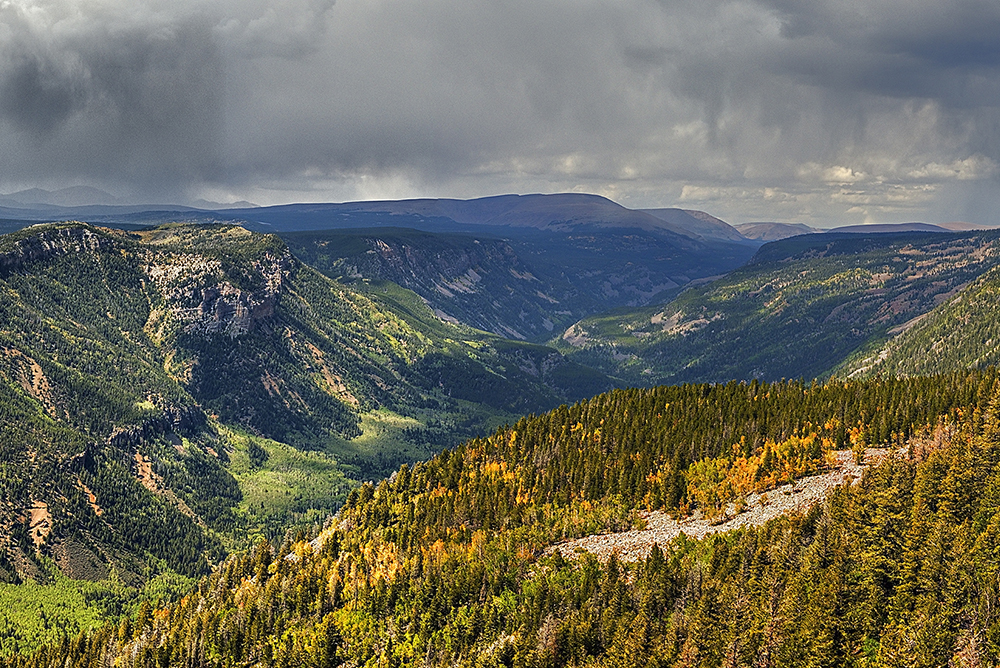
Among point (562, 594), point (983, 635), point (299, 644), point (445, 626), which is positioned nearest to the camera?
point (983, 635)

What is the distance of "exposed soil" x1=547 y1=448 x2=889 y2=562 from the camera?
118 metres

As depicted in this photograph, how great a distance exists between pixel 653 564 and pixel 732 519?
21.3 m

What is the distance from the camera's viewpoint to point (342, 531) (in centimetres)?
19275

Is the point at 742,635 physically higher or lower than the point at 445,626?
higher

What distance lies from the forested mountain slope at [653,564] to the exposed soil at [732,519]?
4295mm

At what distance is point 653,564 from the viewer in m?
106

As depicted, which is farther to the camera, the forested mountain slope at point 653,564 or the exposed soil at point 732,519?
the exposed soil at point 732,519

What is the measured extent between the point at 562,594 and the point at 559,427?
8231 centimetres

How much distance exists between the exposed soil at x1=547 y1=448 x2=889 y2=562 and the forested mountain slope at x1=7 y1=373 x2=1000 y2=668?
4.30 metres

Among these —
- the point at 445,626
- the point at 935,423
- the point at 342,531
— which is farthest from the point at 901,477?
the point at 342,531

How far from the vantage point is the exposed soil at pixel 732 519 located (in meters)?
118

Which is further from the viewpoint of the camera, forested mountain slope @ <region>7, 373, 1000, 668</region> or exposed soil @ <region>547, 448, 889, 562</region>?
exposed soil @ <region>547, 448, 889, 562</region>

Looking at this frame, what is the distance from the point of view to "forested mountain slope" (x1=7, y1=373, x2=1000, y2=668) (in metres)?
81.4

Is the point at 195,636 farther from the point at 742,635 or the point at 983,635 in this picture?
the point at 983,635
